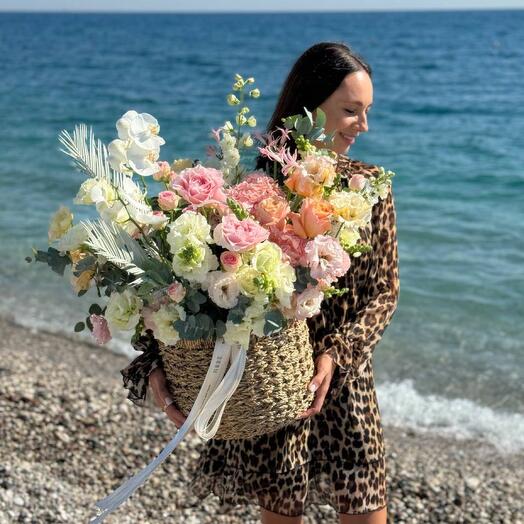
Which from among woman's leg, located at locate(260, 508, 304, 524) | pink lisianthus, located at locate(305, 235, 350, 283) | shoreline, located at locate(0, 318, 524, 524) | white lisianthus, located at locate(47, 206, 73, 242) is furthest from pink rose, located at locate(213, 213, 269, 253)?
shoreline, located at locate(0, 318, 524, 524)

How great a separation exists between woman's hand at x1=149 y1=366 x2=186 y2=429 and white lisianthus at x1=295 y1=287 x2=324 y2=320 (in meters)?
0.51

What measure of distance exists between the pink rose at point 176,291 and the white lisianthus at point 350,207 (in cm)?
44

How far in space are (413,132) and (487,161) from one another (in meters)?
3.69

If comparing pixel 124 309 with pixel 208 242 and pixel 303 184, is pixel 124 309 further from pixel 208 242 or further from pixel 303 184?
pixel 303 184

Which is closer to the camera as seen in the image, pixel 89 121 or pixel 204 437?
pixel 204 437

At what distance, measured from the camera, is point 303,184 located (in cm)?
226

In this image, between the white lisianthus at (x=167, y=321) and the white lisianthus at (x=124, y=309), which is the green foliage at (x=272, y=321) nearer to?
the white lisianthus at (x=167, y=321)

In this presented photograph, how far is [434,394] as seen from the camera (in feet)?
21.8

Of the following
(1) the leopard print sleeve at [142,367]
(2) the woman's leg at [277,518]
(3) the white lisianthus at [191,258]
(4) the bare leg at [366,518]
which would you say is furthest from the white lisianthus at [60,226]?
(4) the bare leg at [366,518]

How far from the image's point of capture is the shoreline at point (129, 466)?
14.5 ft

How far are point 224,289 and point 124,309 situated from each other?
27 centimetres

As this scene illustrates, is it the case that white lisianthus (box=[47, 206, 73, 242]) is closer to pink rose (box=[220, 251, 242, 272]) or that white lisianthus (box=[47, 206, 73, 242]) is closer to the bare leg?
pink rose (box=[220, 251, 242, 272])

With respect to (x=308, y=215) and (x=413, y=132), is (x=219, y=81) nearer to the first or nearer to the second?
(x=413, y=132)

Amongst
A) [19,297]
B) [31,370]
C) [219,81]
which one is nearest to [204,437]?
[31,370]
